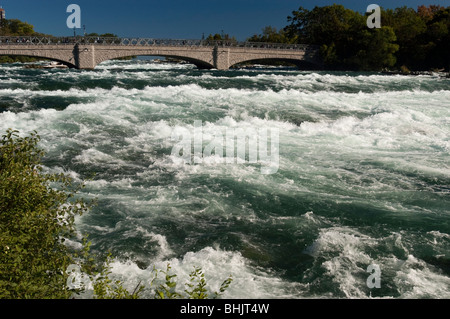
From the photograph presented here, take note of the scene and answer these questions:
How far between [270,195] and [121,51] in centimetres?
5293

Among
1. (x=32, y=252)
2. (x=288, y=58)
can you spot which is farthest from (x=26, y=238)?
(x=288, y=58)

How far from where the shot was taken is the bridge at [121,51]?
52.9 m

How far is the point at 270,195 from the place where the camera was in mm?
12078

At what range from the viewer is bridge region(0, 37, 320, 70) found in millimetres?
52928

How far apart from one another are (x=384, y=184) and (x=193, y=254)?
750 cm

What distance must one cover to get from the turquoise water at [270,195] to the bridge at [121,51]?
3119 cm

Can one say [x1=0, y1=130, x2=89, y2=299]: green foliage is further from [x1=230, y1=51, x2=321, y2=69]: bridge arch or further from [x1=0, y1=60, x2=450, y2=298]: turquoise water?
[x1=230, y1=51, x2=321, y2=69]: bridge arch

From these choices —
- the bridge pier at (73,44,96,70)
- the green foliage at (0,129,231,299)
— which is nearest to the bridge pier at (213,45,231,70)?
the bridge pier at (73,44,96,70)

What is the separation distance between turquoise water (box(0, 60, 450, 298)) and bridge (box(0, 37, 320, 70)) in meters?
31.2

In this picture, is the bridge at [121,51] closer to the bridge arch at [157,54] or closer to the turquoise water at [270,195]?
the bridge arch at [157,54]

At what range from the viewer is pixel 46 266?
17.9ft

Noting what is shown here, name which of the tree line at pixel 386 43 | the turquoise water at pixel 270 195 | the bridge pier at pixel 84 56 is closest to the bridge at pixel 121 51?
the bridge pier at pixel 84 56

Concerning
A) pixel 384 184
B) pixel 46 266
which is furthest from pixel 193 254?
pixel 384 184

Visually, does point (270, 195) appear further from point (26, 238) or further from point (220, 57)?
point (220, 57)
